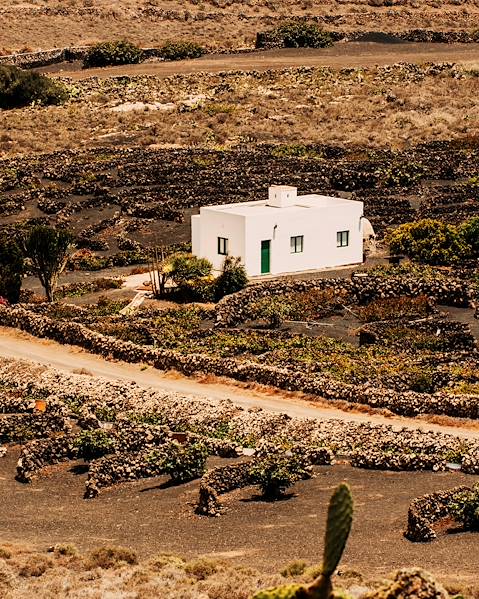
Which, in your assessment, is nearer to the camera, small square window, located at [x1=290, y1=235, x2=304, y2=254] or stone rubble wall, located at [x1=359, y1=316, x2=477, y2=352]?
stone rubble wall, located at [x1=359, y1=316, x2=477, y2=352]

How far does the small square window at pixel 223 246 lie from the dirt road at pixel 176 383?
37.9 ft

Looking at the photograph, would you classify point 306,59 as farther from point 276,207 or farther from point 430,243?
point 430,243

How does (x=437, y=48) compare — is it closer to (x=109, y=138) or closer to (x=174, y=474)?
(x=109, y=138)

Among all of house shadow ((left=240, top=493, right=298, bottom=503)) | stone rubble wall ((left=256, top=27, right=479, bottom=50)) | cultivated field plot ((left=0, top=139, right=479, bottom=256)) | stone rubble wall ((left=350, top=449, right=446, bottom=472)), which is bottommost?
cultivated field plot ((left=0, top=139, right=479, bottom=256))

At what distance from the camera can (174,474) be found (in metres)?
36.0

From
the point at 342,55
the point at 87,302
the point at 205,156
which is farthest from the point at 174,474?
the point at 342,55

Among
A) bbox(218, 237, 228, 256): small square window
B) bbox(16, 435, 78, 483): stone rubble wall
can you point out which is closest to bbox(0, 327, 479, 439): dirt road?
bbox(16, 435, 78, 483): stone rubble wall

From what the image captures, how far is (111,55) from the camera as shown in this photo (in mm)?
133250

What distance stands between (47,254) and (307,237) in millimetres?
11777

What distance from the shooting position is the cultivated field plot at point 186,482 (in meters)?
30.1

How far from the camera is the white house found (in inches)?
2448

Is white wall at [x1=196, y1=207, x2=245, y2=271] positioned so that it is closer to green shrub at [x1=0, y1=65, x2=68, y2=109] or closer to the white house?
the white house

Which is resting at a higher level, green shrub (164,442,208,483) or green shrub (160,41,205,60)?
green shrub (160,41,205,60)

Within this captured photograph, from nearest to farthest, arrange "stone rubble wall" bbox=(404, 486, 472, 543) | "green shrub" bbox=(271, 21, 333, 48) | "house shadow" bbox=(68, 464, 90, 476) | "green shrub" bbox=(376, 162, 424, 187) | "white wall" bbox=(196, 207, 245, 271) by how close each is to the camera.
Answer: "stone rubble wall" bbox=(404, 486, 472, 543) → "house shadow" bbox=(68, 464, 90, 476) → "white wall" bbox=(196, 207, 245, 271) → "green shrub" bbox=(376, 162, 424, 187) → "green shrub" bbox=(271, 21, 333, 48)
